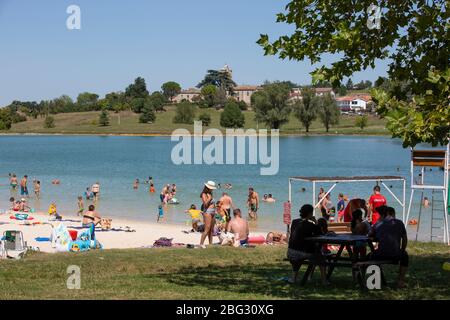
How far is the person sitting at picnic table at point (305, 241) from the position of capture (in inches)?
413

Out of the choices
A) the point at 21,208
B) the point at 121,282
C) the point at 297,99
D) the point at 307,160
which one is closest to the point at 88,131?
the point at 297,99

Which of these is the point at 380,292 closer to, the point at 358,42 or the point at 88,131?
the point at 358,42

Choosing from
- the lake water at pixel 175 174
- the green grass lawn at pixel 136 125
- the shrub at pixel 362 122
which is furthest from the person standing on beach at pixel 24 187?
the shrub at pixel 362 122

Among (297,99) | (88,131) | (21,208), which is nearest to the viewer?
(21,208)

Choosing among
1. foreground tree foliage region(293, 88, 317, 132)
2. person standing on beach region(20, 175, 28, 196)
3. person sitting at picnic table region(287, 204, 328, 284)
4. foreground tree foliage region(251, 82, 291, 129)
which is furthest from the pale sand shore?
foreground tree foliage region(251, 82, 291, 129)

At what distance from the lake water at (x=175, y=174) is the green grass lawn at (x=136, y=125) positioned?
64.0 ft

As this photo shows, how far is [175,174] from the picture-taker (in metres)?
68.7

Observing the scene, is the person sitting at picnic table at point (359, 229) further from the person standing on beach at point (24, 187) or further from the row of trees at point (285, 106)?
the row of trees at point (285, 106)

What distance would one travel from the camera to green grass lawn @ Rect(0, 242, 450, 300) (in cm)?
975

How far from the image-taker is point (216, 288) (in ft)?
34.0

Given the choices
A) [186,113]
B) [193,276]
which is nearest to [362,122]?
[186,113]

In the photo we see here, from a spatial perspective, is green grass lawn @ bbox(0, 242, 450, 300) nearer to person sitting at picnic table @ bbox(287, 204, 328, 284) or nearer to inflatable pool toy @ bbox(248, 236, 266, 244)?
person sitting at picnic table @ bbox(287, 204, 328, 284)

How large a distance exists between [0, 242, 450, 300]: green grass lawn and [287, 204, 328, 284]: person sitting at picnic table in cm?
38
